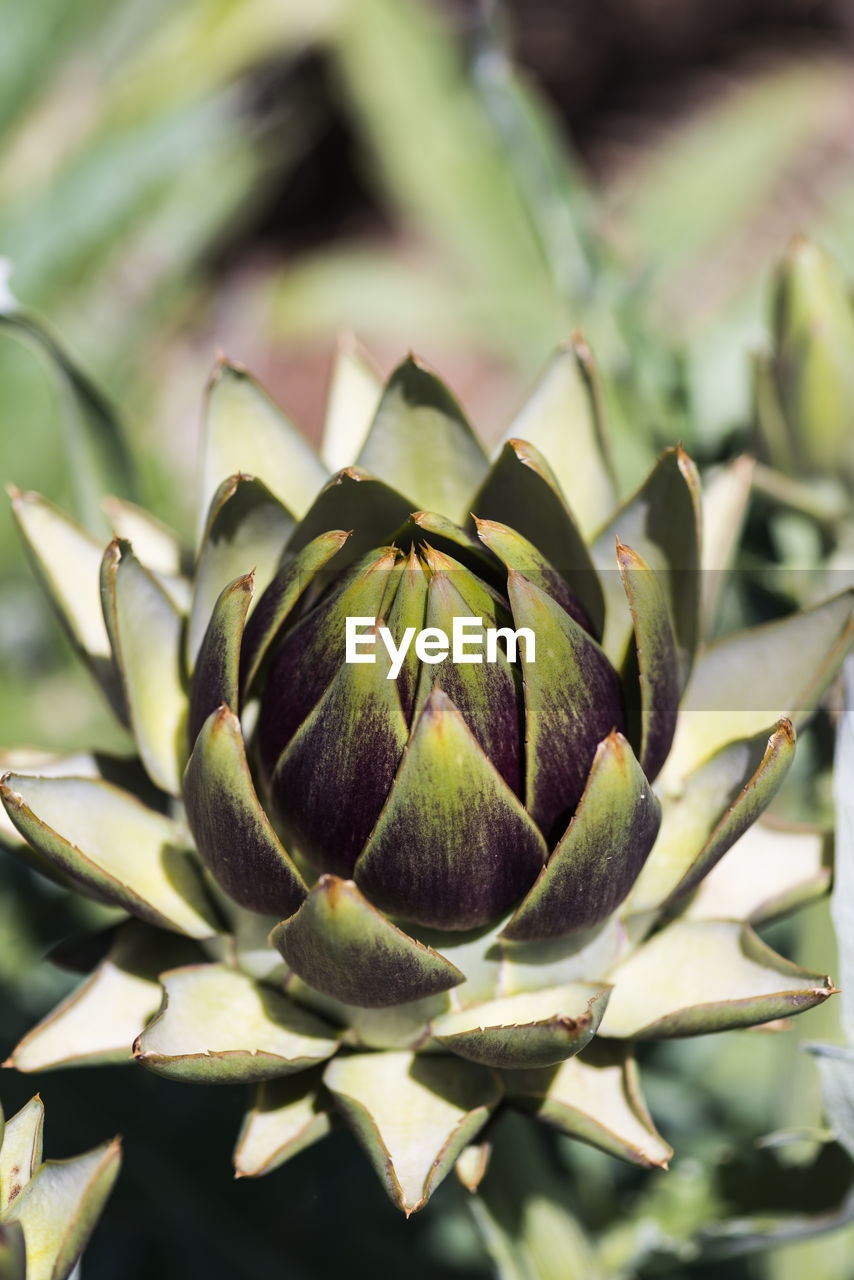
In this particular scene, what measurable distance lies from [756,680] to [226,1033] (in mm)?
275

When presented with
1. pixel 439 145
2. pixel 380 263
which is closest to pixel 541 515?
pixel 439 145

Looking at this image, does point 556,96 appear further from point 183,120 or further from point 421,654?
point 421,654

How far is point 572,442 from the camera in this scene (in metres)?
0.62

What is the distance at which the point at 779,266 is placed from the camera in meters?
0.78

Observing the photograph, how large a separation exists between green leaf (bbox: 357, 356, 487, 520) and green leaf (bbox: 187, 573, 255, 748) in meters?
0.11

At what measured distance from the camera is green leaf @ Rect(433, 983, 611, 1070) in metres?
0.46

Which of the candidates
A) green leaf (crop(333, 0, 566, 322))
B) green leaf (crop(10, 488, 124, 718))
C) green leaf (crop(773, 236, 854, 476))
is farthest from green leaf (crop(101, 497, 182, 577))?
green leaf (crop(333, 0, 566, 322))

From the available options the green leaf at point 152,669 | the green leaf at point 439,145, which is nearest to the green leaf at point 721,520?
the green leaf at point 152,669

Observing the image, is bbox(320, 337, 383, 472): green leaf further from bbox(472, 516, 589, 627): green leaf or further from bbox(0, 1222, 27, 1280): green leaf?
bbox(0, 1222, 27, 1280): green leaf

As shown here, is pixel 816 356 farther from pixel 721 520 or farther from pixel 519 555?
pixel 519 555

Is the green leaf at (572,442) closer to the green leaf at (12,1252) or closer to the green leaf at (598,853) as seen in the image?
the green leaf at (598,853)

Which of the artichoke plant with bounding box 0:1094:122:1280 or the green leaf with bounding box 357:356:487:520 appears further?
the green leaf with bounding box 357:356:487:520

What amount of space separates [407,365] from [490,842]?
0.22 m

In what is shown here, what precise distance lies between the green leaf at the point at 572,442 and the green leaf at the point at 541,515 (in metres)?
0.05
